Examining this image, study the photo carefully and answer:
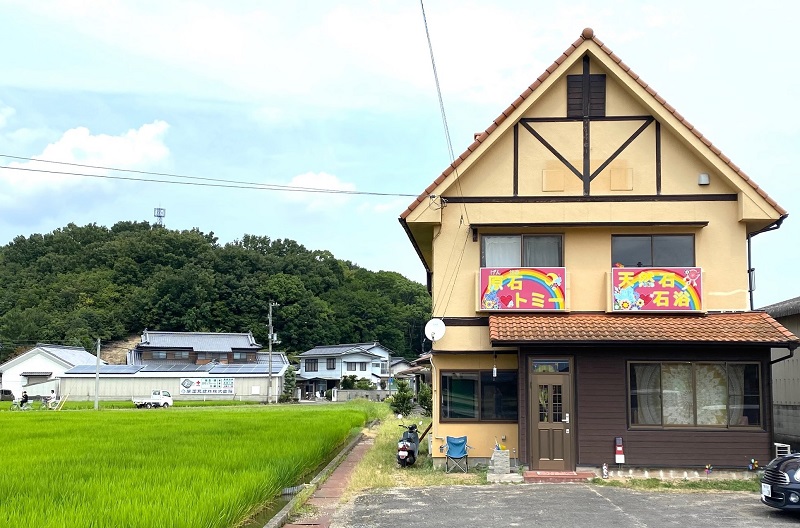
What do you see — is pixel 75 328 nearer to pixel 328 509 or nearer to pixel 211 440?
pixel 211 440

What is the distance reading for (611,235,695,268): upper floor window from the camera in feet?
49.6

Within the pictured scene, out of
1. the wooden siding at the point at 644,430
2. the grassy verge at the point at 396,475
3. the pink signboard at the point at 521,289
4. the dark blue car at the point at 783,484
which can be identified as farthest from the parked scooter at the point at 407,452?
the dark blue car at the point at 783,484

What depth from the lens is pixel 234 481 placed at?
950 cm

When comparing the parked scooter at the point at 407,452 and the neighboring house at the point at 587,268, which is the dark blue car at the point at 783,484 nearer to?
the neighboring house at the point at 587,268

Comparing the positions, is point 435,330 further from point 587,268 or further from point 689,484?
point 689,484

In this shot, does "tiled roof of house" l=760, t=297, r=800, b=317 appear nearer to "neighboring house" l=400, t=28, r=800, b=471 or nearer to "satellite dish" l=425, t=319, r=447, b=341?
"neighboring house" l=400, t=28, r=800, b=471

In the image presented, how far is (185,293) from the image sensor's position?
81.2 m

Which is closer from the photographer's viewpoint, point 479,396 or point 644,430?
point 644,430

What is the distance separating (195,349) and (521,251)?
62.2 meters

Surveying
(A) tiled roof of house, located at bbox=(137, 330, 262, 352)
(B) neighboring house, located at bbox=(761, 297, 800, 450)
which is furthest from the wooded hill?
(B) neighboring house, located at bbox=(761, 297, 800, 450)

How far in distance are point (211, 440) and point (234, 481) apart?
6756 millimetres

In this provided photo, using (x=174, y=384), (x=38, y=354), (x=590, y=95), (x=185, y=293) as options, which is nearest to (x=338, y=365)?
(x=185, y=293)

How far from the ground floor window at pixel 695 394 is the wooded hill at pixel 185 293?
7014cm

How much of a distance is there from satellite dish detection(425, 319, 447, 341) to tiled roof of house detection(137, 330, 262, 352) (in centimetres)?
6129
